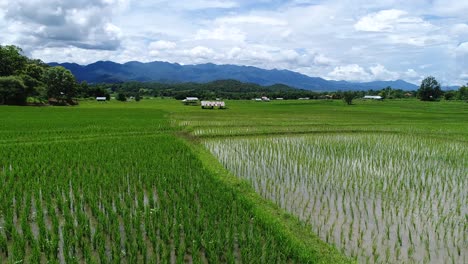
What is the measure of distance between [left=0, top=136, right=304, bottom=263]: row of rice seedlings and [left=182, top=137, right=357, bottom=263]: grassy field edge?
17 cm

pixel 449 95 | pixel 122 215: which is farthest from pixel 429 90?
pixel 122 215

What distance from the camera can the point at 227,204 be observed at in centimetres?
625

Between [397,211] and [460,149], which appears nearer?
[397,211]

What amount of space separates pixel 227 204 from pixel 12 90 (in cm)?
4027

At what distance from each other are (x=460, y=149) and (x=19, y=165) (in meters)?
16.8

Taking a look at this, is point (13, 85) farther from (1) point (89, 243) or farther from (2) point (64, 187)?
(1) point (89, 243)

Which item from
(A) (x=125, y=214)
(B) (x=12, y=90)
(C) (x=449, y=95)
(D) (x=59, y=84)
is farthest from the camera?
(C) (x=449, y=95)

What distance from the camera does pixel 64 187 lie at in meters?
7.02

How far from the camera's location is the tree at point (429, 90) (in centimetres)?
7744

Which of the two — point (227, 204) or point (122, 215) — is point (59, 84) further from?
point (227, 204)

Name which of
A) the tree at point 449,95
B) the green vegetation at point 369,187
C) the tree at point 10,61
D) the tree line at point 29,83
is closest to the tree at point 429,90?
the tree at point 449,95

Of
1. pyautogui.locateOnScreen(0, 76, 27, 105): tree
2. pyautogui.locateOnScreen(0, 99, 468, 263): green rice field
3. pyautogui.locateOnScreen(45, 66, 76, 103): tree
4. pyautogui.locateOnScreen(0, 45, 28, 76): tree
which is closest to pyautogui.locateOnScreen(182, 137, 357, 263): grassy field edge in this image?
pyautogui.locateOnScreen(0, 99, 468, 263): green rice field

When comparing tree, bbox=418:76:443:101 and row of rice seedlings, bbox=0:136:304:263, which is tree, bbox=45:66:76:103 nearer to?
row of rice seedlings, bbox=0:136:304:263

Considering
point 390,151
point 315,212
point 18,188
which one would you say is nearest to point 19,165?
point 18,188
